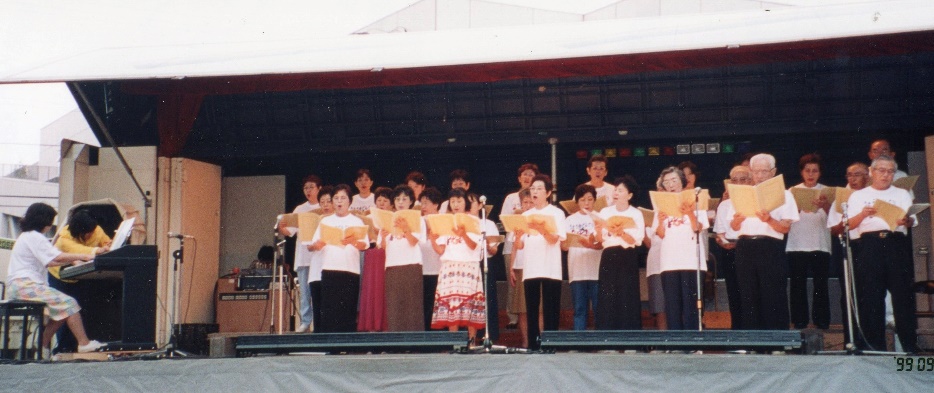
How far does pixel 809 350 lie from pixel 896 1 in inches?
118

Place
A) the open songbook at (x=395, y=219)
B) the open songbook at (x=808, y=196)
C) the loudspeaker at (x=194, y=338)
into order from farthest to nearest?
the loudspeaker at (x=194, y=338), the open songbook at (x=395, y=219), the open songbook at (x=808, y=196)

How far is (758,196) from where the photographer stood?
6324 mm

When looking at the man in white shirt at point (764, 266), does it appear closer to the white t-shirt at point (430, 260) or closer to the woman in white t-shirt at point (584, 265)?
the woman in white t-shirt at point (584, 265)

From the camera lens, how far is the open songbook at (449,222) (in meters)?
6.84

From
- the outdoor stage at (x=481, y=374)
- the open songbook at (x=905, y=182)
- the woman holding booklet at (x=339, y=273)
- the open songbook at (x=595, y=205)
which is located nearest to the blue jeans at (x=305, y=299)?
the woman holding booklet at (x=339, y=273)

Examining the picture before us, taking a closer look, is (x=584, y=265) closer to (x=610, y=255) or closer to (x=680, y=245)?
(x=610, y=255)

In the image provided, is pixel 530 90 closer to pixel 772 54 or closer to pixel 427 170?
pixel 427 170

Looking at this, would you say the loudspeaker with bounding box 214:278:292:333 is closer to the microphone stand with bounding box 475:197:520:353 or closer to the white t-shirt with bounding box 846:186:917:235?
the microphone stand with bounding box 475:197:520:353

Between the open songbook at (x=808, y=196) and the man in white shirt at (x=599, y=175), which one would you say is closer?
the open songbook at (x=808, y=196)

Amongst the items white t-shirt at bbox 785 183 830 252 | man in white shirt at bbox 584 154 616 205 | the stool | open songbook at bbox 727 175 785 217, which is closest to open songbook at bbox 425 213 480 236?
man in white shirt at bbox 584 154 616 205

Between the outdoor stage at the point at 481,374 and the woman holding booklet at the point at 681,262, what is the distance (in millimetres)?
1058

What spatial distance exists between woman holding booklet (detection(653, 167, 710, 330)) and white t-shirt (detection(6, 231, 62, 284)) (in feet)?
15.5

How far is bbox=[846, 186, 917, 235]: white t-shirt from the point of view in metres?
6.41

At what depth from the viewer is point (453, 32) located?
8.34 metres
